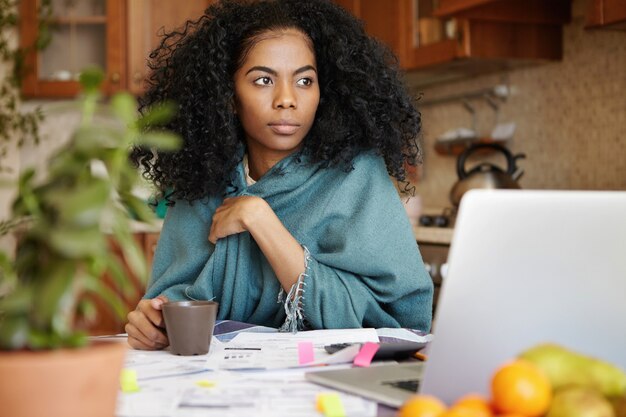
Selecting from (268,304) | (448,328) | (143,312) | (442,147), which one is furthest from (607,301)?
(442,147)

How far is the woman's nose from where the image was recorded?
5.40ft

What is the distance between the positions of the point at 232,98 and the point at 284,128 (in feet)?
0.58

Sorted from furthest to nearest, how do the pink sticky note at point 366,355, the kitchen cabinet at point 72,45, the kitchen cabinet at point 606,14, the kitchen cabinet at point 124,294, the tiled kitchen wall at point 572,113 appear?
1. the kitchen cabinet at point 72,45
2. the kitchen cabinet at point 124,294
3. the tiled kitchen wall at point 572,113
4. the kitchen cabinet at point 606,14
5. the pink sticky note at point 366,355

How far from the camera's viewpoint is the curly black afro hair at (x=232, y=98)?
5.66 ft

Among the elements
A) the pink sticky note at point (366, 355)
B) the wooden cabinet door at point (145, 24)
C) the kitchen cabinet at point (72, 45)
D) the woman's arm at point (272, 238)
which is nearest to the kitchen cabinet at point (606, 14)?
the woman's arm at point (272, 238)

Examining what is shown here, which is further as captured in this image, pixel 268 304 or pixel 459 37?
pixel 459 37

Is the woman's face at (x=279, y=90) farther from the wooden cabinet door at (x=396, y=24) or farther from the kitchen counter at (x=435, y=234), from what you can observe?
the wooden cabinet door at (x=396, y=24)

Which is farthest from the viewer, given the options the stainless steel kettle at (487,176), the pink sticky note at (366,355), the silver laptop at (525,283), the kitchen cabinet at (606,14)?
the stainless steel kettle at (487,176)

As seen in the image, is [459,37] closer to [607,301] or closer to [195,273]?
[195,273]

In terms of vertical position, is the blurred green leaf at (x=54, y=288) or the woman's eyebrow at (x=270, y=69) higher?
the woman's eyebrow at (x=270, y=69)

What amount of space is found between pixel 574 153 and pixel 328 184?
156cm

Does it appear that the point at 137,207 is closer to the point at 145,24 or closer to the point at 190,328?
the point at 190,328

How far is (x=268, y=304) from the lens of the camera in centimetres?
162

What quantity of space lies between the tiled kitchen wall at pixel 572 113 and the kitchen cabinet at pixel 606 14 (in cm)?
47
